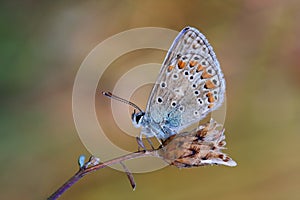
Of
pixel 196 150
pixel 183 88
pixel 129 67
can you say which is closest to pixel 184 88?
pixel 183 88

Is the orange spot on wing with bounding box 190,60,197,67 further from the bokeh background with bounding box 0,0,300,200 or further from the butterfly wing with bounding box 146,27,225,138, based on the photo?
the bokeh background with bounding box 0,0,300,200

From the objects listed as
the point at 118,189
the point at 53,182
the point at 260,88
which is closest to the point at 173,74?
the point at 118,189

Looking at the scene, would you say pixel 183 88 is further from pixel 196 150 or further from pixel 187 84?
pixel 196 150

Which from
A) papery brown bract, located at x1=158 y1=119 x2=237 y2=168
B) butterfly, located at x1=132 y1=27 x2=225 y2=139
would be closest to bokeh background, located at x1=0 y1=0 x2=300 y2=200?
butterfly, located at x1=132 y1=27 x2=225 y2=139

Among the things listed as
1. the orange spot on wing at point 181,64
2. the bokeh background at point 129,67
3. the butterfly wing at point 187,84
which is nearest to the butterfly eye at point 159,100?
the butterfly wing at point 187,84

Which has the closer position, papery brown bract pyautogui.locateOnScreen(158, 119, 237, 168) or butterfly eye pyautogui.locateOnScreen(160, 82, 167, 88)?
papery brown bract pyautogui.locateOnScreen(158, 119, 237, 168)

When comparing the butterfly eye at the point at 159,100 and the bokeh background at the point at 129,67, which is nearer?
the butterfly eye at the point at 159,100

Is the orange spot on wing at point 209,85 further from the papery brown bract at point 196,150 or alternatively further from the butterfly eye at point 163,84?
the papery brown bract at point 196,150
